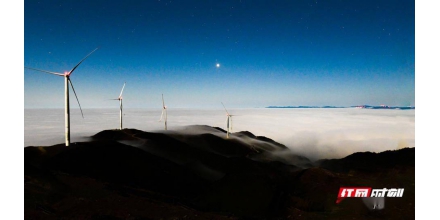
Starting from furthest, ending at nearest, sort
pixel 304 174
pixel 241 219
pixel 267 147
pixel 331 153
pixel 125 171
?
pixel 331 153
pixel 267 147
pixel 304 174
pixel 125 171
pixel 241 219

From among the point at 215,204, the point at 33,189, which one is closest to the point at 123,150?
the point at 33,189

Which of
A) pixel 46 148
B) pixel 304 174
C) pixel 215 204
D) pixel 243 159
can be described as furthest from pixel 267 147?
pixel 46 148

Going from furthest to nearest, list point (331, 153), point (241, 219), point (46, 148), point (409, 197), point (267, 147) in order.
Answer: point (331, 153), point (267, 147), point (46, 148), point (409, 197), point (241, 219)

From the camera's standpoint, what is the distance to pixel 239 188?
1260 cm

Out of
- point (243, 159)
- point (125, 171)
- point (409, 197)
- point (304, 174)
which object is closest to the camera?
point (409, 197)

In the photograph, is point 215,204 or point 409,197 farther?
point 409,197

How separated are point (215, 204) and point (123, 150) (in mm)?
8748

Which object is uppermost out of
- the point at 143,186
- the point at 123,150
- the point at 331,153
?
the point at 123,150

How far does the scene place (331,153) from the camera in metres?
30.0

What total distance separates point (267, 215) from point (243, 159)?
26.6 ft

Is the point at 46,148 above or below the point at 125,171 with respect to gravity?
above

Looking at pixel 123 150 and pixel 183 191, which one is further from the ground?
pixel 123 150

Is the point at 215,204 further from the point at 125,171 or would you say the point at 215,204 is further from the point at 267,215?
the point at 125,171

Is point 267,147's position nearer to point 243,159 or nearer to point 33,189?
→ point 243,159
